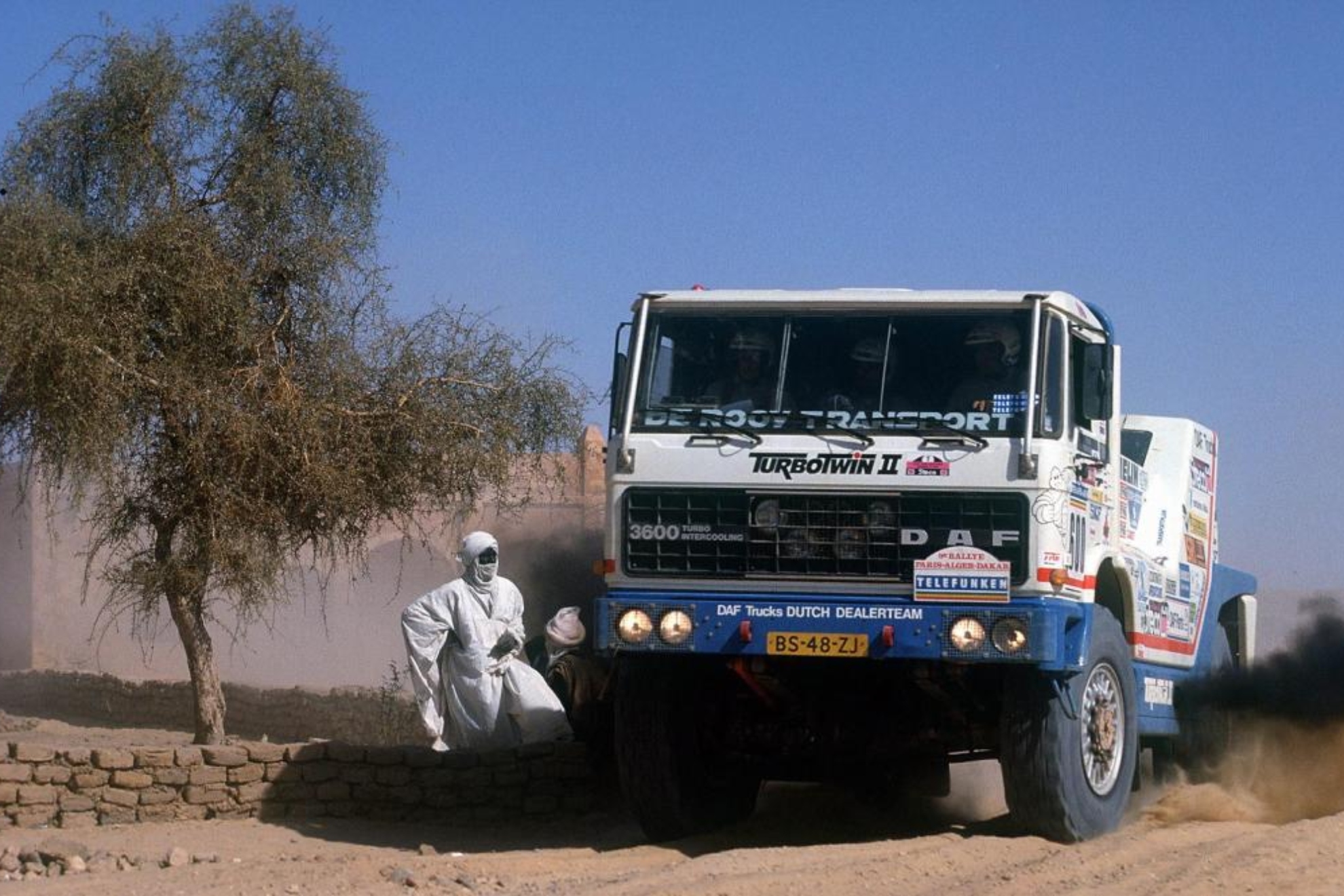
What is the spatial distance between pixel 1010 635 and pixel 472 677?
13.9 feet

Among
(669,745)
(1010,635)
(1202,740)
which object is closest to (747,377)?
(1010,635)

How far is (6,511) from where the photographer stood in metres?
29.0

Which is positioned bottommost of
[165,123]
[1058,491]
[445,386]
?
[1058,491]

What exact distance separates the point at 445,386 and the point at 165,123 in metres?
2.74

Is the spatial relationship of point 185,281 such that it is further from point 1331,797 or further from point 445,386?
point 1331,797

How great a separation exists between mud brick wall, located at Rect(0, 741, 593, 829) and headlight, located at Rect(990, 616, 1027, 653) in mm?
3331

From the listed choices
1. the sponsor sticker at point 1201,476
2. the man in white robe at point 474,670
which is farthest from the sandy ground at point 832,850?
the sponsor sticker at point 1201,476

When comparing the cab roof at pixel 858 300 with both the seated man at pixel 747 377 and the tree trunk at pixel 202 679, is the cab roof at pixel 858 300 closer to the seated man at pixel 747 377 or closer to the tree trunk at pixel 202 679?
the seated man at pixel 747 377

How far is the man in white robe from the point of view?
11.5 meters

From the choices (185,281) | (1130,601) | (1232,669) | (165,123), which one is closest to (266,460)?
(185,281)

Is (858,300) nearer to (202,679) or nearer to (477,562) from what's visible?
(477,562)

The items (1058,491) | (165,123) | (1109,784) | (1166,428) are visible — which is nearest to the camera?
(1058,491)

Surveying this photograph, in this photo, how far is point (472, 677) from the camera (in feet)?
37.8

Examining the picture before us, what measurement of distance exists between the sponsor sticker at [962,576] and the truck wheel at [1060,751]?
597 millimetres
